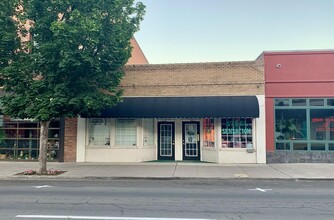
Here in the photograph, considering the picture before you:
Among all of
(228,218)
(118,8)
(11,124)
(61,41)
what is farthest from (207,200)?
(11,124)

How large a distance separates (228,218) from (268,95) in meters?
11.4

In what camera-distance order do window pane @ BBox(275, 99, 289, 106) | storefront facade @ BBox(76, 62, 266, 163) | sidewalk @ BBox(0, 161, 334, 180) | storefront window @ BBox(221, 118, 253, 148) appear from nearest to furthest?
1. sidewalk @ BBox(0, 161, 334, 180)
2. storefront facade @ BBox(76, 62, 266, 163)
3. storefront window @ BBox(221, 118, 253, 148)
4. window pane @ BBox(275, 99, 289, 106)

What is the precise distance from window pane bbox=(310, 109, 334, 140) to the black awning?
3.70 metres

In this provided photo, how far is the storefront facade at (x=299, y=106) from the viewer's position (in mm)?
15961

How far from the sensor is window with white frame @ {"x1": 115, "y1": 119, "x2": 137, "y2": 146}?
1698 cm

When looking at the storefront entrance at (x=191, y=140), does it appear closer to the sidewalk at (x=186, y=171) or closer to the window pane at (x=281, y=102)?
the sidewalk at (x=186, y=171)

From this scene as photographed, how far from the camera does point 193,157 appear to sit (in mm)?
17172

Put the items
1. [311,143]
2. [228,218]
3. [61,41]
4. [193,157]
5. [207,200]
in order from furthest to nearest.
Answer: [193,157]
[311,143]
[61,41]
[207,200]
[228,218]

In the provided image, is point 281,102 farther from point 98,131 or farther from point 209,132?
point 98,131

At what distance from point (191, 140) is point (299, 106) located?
639 cm

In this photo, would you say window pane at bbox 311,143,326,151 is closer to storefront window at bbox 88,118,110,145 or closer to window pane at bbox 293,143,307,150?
window pane at bbox 293,143,307,150

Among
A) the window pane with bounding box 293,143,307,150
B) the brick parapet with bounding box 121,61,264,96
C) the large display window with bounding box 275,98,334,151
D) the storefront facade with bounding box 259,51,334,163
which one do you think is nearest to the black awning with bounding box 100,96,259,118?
the brick parapet with bounding box 121,61,264,96

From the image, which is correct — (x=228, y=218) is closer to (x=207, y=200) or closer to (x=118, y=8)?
(x=207, y=200)

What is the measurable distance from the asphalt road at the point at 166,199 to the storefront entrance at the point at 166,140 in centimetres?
573
